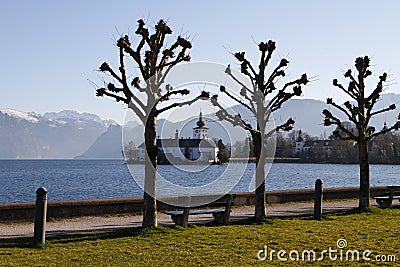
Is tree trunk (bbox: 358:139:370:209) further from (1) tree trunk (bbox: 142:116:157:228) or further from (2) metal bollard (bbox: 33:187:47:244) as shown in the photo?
(2) metal bollard (bbox: 33:187:47:244)

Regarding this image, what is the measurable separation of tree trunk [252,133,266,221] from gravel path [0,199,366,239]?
113 centimetres

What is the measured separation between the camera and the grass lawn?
915 centimetres

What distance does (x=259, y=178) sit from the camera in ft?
49.2

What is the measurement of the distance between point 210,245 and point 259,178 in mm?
4643

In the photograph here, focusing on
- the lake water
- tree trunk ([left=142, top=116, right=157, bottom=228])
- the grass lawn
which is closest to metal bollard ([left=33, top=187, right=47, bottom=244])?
the grass lawn

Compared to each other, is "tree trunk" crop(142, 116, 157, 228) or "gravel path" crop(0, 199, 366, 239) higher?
"tree trunk" crop(142, 116, 157, 228)

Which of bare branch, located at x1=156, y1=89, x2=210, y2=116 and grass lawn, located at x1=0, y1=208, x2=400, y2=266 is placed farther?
bare branch, located at x1=156, y1=89, x2=210, y2=116

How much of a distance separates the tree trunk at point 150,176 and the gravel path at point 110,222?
1.39 m

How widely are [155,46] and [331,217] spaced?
7.11 meters

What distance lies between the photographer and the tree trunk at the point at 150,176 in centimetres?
1252

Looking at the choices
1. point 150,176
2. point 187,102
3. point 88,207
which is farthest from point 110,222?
point 187,102

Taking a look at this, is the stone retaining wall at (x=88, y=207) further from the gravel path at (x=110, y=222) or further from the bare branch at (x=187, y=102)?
the bare branch at (x=187, y=102)

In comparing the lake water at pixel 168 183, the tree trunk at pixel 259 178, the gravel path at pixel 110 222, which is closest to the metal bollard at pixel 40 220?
the gravel path at pixel 110 222

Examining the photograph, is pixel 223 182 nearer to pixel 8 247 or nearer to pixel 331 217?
pixel 331 217
